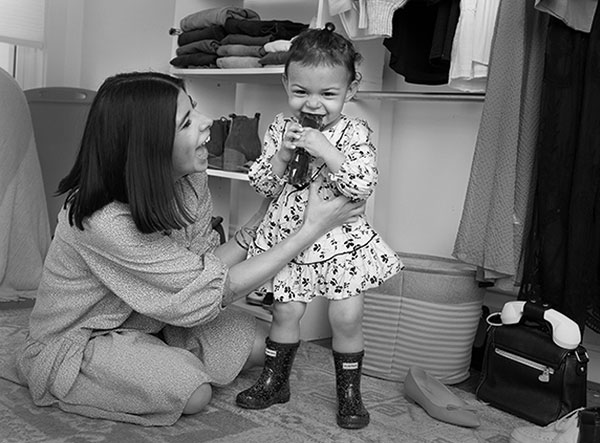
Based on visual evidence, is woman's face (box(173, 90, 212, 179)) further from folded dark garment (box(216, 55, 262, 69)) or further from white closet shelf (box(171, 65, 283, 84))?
folded dark garment (box(216, 55, 262, 69))

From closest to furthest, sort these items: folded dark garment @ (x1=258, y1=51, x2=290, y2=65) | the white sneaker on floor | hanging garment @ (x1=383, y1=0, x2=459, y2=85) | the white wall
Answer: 1. the white sneaker on floor
2. hanging garment @ (x1=383, y1=0, x2=459, y2=85)
3. folded dark garment @ (x1=258, y1=51, x2=290, y2=65)
4. the white wall

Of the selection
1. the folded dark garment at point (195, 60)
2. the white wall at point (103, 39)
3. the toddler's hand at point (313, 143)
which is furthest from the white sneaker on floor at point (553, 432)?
the white wall at point (103, 39)

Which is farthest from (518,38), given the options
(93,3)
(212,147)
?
(93,3)

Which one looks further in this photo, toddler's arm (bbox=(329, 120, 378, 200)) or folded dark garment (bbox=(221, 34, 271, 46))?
folded dark garment (bbox=(221, 34, 271, 46))

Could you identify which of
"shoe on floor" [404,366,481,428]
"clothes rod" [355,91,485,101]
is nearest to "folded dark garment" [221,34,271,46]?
"clothes rod" [355,91,485,101]

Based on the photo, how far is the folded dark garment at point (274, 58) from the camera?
8.44 feet

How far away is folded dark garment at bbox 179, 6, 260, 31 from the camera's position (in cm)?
284

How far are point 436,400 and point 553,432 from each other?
314mm

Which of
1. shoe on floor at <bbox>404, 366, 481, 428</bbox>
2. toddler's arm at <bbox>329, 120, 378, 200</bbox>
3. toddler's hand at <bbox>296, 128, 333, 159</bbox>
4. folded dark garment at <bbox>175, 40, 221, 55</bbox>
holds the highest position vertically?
folded dark garment at <bbox>175, 40, 221, 55</bbox>

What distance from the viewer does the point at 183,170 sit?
181 cm

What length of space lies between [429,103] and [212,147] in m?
0.79

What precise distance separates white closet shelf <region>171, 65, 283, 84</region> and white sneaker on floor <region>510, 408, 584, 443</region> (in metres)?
1.35

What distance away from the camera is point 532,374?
191cm

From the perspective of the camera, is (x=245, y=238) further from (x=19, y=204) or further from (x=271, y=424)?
(x=19, y=204)
